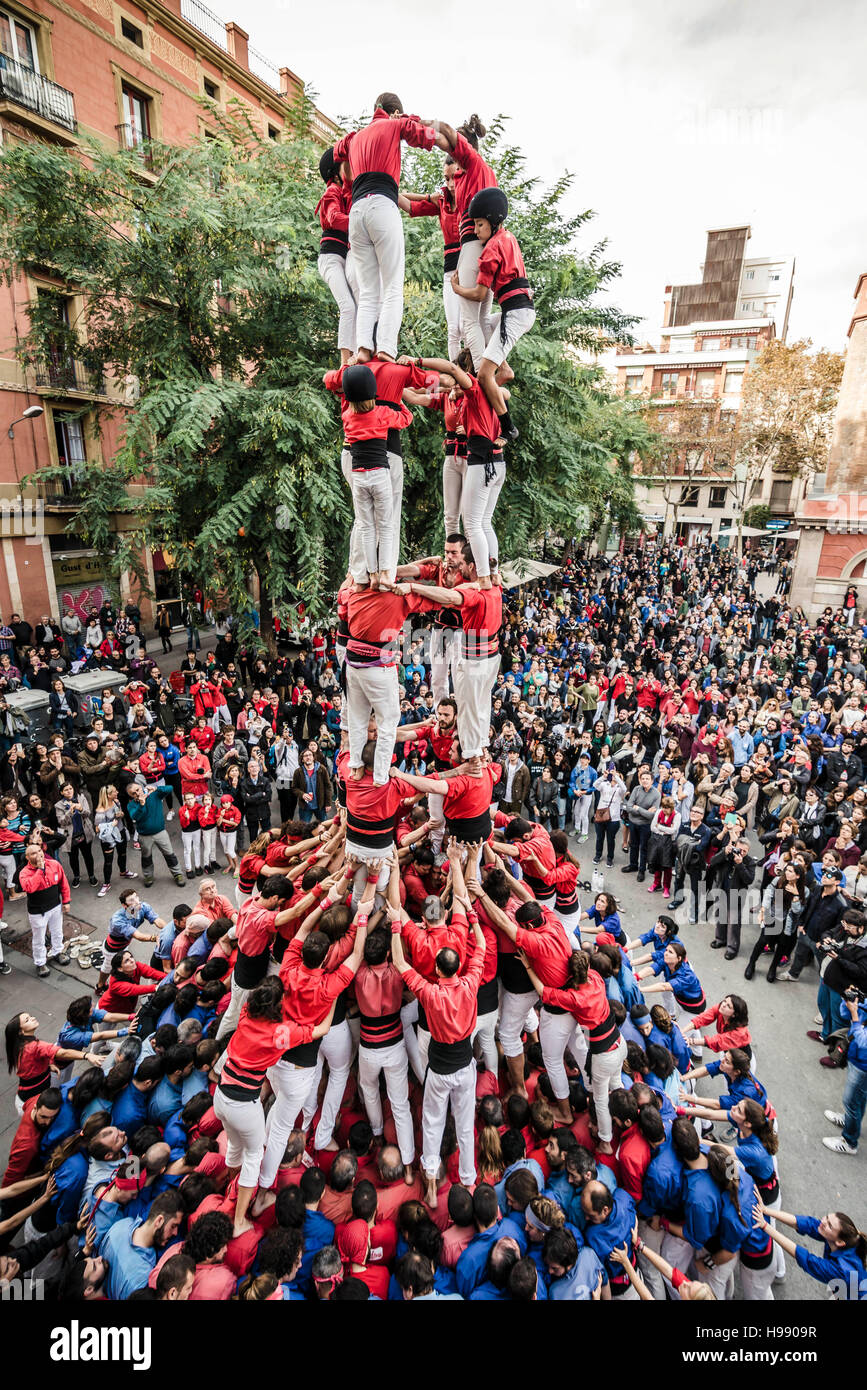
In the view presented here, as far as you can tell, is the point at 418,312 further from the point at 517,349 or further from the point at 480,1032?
the point at 480,1032

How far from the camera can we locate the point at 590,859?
10719 millimetres

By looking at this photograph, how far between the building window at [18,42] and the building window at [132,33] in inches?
139

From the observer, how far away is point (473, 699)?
5.68m

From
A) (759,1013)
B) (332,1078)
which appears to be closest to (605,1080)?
(332,1078)

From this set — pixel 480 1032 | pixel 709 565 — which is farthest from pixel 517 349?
pixel 709 565

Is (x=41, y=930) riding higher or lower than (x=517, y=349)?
lower

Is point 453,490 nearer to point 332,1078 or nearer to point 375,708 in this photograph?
point 375,708

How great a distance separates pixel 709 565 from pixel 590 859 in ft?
85.2

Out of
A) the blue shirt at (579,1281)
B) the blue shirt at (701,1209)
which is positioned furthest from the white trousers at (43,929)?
the blue shirt at (701,1209)

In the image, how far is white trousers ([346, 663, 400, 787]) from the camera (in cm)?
522

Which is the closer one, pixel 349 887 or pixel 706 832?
pixel 349 887

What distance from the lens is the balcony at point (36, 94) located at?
54.5ft

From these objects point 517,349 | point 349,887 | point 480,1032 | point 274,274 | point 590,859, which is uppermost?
point 274,274

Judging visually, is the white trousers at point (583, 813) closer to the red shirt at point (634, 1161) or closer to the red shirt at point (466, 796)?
the red shirt at point (466, 796)
